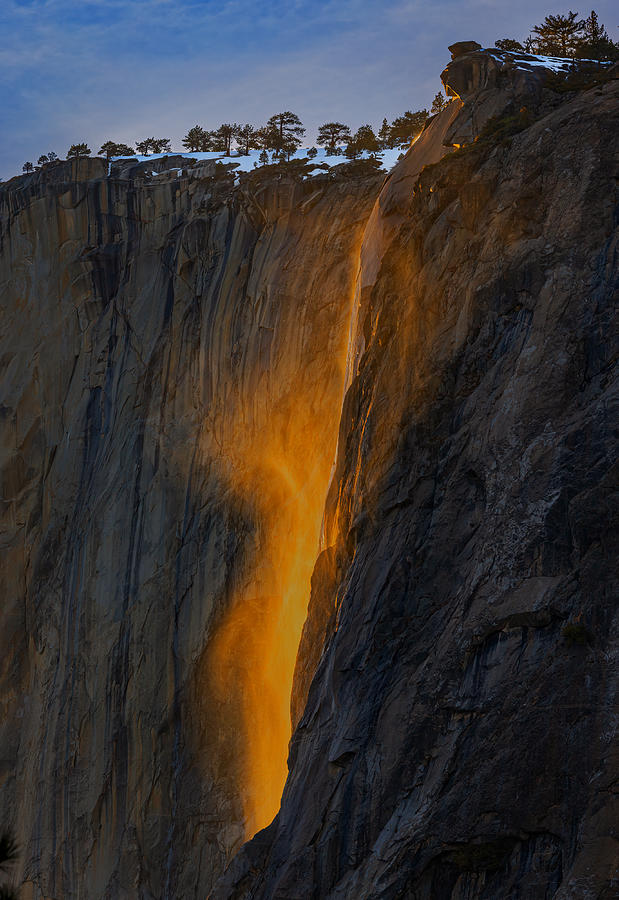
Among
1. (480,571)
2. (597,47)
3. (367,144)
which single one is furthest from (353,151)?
(480,571)

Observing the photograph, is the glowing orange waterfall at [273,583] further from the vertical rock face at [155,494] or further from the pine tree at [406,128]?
the pine tree at [406,128]

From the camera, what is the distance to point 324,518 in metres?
23.2

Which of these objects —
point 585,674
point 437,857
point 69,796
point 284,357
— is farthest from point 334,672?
point 69,796

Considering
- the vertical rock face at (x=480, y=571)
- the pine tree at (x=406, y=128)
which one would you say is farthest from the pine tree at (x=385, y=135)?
the vertical rock face at (x=480, y=571)

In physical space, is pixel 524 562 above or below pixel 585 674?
above

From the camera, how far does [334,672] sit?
17.3 meters

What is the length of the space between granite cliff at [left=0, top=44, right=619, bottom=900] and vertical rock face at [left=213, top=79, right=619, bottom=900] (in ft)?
0.18

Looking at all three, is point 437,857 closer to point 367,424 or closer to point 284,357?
point 367,424

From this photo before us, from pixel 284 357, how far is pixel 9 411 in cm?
1575

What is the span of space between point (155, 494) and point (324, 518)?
44.9 ft

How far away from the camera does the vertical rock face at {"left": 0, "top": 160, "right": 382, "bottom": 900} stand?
30812 mm

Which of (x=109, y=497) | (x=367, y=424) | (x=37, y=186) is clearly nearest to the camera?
(x=367, y=424)

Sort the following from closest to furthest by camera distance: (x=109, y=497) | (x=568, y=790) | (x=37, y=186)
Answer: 1. (x=568, y=790)
2. (x=109, y=497)
3. (x=37, y=186)

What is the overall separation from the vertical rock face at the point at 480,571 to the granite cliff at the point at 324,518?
54 mm
